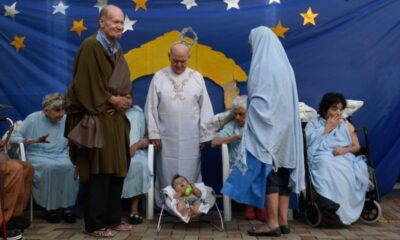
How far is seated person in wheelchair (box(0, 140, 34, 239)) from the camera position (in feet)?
13.2

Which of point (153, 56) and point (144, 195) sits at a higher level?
point (153, 56)

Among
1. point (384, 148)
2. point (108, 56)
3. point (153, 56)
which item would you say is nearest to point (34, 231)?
point (108, 56)

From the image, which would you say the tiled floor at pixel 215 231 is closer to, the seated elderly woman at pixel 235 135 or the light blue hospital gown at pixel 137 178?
the seated elderly woman at pixel 235 135

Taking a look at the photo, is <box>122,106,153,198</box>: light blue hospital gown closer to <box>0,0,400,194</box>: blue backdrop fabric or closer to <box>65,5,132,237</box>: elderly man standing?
<box>65,5,132,237</box>: elderly man standing

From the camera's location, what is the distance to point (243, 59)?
572 centimetres

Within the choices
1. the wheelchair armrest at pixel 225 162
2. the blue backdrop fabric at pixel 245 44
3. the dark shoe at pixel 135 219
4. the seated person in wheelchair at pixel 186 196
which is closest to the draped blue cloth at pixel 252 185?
the seated person in wheelchair at pixel 186 196

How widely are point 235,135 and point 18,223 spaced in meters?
2.04

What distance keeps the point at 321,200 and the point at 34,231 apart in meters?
2.34

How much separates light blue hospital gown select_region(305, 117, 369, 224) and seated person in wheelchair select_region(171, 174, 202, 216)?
1007mm

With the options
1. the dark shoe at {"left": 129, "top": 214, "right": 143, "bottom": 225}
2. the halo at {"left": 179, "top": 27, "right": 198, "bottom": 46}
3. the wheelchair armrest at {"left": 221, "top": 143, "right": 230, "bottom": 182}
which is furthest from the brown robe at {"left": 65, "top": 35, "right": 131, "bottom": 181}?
the halo at {"left": 179, "top": 27, "right": 198, "bottom": 46}

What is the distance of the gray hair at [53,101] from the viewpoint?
17.1 ft

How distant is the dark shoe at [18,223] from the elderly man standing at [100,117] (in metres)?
0.52

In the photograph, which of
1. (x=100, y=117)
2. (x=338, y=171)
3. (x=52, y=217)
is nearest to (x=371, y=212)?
(x=338, y=171)

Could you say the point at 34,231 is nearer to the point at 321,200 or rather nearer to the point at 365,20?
the point at 321,200
